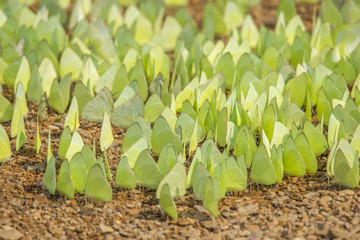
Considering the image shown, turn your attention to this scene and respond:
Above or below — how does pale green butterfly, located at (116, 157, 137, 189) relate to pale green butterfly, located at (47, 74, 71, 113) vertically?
below

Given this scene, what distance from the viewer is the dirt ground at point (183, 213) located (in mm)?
1701

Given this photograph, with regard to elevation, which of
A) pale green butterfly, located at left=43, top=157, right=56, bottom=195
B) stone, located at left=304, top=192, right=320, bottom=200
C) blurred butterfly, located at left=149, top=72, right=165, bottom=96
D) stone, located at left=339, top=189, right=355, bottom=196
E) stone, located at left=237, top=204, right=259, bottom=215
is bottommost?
stone, located at left=237, top=204, right=259, bottom=215

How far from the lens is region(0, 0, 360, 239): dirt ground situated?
1.70 m

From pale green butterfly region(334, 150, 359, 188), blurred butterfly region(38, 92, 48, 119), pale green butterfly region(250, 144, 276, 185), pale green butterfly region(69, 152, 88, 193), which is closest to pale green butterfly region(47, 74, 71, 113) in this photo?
blurred butterfly region(38, 92, 48, 119)

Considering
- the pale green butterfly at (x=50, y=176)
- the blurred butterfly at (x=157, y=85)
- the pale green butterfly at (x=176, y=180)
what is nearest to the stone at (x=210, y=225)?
the pale green butterfly at (x=176, y=180)

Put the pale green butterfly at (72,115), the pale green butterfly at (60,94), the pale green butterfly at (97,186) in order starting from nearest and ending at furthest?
the pale green butterfly at (97,186), the pale green butterfly at (72,115), the pale green butterfly at (60,94)

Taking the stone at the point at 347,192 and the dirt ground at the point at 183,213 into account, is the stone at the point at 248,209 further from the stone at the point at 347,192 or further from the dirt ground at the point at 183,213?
the stone at the point at 347,192

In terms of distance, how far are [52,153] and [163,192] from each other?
55cm

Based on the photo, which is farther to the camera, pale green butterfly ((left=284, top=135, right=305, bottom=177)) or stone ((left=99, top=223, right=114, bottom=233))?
pale green butterfly ((left=284, top=135, right=305, bottom=177))

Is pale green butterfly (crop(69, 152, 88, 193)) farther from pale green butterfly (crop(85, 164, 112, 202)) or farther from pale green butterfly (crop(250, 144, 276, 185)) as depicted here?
pale green butterfly (crop(250, 144, 276, 185))

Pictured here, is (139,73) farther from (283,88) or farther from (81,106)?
(283,88)

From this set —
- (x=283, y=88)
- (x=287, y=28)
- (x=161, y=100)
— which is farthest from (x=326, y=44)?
(x=161, y=100)

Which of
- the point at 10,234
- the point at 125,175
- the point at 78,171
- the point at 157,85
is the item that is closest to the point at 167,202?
the point at 125,175

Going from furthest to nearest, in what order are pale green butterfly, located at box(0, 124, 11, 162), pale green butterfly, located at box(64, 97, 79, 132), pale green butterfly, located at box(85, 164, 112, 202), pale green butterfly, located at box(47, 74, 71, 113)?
1. pale green butterfly, located at box(47, 74, 71, 113)
2. pale green butterfly, located at box(64, 97, 79, 132)
3. pale green butterfly, located at box(0, 124, 11, 162)
4. pale green butterfly, located at box(85, 164, 112, 202)
